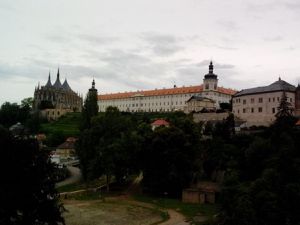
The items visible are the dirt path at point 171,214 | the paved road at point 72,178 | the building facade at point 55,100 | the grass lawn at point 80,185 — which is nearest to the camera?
the dirt path at point 171,214

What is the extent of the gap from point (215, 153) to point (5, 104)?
9346cm

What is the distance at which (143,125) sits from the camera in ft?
173

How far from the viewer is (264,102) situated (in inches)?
2926

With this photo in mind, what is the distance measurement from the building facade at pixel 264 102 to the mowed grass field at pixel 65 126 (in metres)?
39.7

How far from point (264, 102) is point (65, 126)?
59768 mm

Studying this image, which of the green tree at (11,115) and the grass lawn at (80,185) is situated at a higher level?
the green tree at (11,115)

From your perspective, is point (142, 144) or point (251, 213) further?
point (142, 144)

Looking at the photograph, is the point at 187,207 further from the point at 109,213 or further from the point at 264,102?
the point at 264,102

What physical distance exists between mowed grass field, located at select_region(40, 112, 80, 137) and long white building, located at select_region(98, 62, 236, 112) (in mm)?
22521

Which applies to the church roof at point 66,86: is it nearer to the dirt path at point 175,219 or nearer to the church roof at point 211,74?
the church roof at point 211,74

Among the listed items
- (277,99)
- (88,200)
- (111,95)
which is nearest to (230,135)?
(277,99)

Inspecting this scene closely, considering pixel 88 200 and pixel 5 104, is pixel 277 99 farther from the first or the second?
pixel 5 104

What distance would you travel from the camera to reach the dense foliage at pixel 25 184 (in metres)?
20.5

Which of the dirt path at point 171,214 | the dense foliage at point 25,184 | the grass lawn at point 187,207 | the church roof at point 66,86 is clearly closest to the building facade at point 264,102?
the grass lawn at point 187,207
